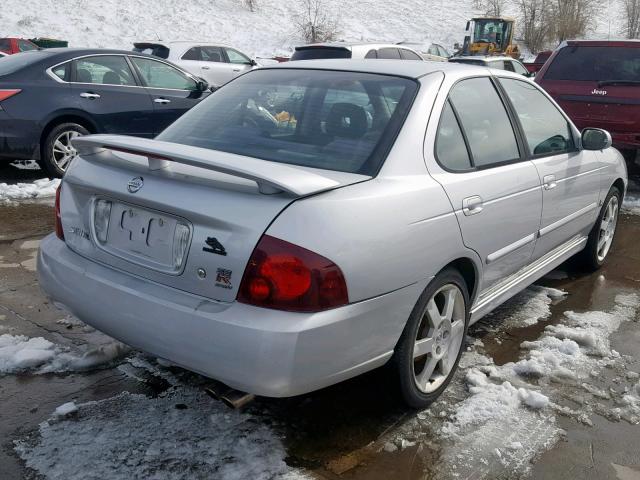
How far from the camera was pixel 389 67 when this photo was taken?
3.45 meters

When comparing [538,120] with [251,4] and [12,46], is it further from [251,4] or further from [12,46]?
[251,4]

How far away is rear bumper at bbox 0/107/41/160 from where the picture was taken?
7.08 m

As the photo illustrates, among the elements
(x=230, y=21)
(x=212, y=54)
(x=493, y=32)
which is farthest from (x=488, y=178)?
(x=230, y=21)

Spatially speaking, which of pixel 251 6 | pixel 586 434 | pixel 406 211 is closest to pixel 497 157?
pixel 406 211

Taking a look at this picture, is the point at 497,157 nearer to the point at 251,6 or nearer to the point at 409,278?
the point at 409,278

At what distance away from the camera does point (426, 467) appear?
2.71 metres

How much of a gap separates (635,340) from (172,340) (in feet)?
9.51

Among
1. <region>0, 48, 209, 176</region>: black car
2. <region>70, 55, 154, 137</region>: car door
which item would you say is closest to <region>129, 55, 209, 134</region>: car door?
<region>0, 48, 209, 176</region>: black car

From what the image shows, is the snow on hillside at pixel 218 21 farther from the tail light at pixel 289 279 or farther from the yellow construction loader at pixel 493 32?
the tail light at pixel 289 279

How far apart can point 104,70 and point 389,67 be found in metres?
5.62

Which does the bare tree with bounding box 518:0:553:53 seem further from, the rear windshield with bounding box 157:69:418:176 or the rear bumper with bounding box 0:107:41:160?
the rear windshield with bounding box 157:69:418:176

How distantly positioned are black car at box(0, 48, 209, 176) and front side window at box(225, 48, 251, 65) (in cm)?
665

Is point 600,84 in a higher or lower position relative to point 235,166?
higher

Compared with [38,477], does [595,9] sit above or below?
above
